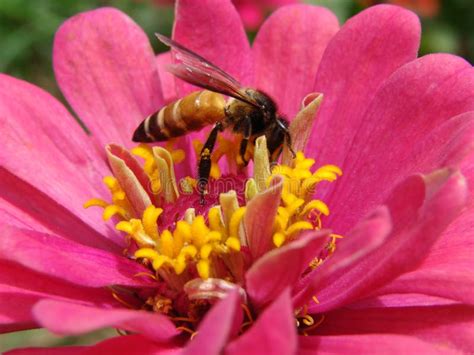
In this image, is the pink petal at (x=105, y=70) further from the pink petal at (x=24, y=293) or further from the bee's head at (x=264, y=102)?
the pink petal at (x=24, y=293)

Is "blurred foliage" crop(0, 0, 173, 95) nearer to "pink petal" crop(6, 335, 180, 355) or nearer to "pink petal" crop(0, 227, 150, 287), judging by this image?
"pink petal" crop(0, 227, 150, 287)

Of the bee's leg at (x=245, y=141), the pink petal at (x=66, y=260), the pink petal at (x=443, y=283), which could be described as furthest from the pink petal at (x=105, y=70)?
the pink petal at (x=443, y=283)

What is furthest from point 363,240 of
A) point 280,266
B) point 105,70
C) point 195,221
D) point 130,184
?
point 105,70

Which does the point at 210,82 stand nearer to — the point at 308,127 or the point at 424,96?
the point at 308,127

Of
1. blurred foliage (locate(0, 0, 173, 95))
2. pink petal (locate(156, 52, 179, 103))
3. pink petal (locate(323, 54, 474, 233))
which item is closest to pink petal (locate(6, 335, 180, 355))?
pink petal (locate(323, 54, 474, 233))

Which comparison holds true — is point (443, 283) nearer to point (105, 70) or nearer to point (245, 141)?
point (245, 141)
